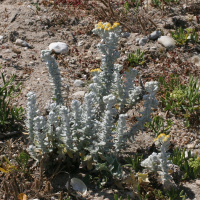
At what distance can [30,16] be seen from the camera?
658cm

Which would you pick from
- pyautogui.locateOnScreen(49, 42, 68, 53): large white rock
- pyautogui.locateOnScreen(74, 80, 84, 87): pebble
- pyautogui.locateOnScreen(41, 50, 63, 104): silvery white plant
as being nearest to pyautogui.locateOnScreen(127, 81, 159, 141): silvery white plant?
pyautogui.locateOnScreen(41, 50, 63, 104): silvery white plant

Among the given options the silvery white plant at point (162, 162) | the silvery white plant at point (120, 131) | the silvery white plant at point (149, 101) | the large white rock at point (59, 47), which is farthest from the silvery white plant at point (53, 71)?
the large white rock at point (59, 47)

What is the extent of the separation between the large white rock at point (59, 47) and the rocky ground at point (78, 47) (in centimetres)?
9

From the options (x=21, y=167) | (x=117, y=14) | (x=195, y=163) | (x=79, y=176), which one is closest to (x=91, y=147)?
(x=79, y=176)

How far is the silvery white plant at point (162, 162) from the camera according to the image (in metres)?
2.86

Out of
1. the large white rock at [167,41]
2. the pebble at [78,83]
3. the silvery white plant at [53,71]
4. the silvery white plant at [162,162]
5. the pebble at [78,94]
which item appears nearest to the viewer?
the silvery white plant at [162,162]

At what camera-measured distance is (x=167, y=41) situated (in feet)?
18.4

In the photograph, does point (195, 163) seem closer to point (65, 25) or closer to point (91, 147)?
point (91, 147)

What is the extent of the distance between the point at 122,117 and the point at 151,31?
11.8ft

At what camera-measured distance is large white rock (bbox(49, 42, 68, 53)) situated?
5641 mm

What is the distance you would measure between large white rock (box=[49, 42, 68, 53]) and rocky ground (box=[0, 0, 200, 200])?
9cm

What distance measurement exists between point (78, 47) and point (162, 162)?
358 cm

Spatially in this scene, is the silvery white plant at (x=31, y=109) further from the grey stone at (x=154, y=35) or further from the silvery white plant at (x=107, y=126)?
the grey stone at (x=154, y=35)

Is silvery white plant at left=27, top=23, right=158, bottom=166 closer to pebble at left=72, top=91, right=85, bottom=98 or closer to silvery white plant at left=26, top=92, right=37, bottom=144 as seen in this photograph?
silvery white plant at left=26, top=92, right=37, bottom=144
